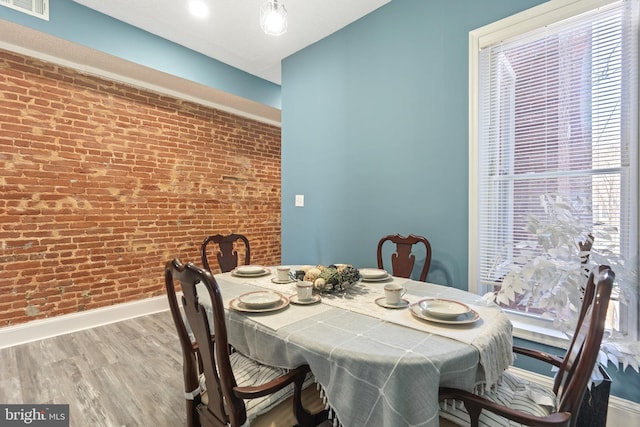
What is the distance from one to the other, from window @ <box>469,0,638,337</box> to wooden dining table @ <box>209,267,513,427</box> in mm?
702

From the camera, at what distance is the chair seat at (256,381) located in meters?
1.11

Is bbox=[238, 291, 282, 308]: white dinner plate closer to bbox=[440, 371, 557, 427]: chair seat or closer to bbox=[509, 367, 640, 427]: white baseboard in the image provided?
bbox=[440, 371, 557, 427]: chair seat

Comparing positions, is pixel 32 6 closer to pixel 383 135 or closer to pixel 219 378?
pixel 383 135

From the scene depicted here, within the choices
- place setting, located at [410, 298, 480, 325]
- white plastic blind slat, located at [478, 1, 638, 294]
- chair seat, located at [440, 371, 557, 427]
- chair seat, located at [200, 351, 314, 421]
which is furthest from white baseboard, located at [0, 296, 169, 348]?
white plastic blind slat, located at [478, 1, 638, 294]

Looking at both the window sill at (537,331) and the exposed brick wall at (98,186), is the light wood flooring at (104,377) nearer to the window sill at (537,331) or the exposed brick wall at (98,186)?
the exposed brick wall at (98,186)

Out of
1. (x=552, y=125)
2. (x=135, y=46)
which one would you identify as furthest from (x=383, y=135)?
(x=135, y=46)

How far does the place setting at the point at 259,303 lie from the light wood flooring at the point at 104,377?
1.36 feet

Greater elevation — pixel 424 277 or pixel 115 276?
pixel 424 277

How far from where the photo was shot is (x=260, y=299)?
1.40 m

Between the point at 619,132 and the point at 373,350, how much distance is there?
1.72 meters

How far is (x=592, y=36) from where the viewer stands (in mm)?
1595

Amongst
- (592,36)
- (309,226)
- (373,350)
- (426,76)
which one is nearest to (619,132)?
(592,36)

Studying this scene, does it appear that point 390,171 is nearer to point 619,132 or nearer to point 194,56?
point 619,132

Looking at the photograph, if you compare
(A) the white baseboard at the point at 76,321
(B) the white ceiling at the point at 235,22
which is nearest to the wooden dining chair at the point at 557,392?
(B) the white ceiling at the point at 235,22
